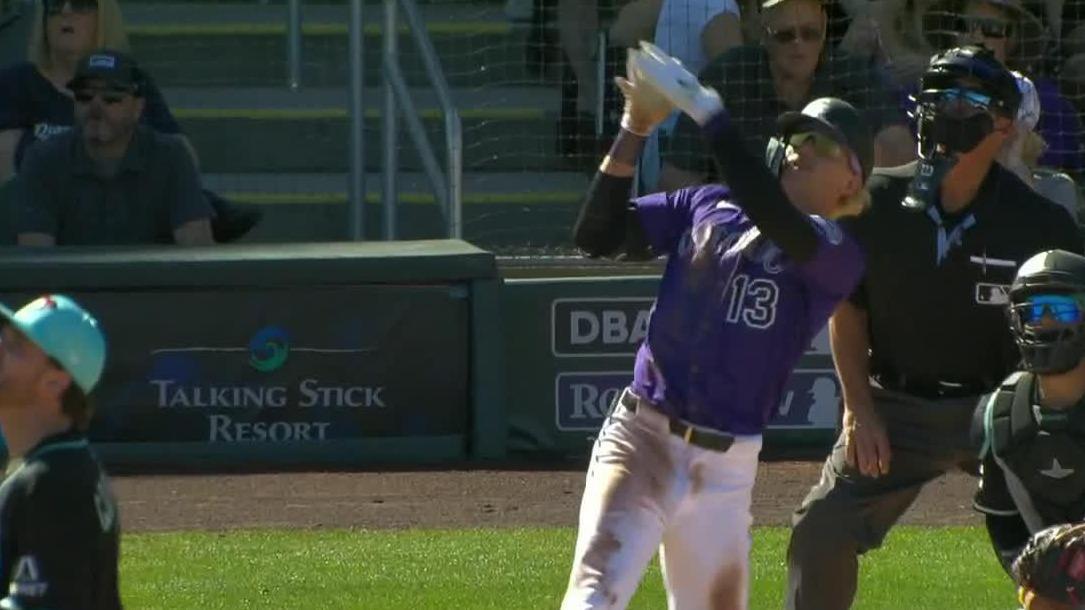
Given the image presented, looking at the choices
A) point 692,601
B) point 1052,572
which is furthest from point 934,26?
point 1052,572

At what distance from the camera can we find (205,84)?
14539mm

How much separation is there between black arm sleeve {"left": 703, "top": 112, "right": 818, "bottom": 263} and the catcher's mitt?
1.16 meters

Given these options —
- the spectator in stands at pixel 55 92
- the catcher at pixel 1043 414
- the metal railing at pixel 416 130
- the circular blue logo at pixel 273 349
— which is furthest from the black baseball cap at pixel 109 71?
the catcher at pixel 1043 414

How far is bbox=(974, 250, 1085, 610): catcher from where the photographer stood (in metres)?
5.27

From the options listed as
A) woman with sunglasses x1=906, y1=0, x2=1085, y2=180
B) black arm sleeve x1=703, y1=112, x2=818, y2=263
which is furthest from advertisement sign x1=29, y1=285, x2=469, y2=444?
black arm sleeve x1=703, y1=112, x2=818, y2=263

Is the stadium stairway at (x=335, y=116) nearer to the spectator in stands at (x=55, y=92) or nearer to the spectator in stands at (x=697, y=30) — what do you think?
the spectator in stands at (x=697, y=30)

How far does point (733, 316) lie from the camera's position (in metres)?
5.63

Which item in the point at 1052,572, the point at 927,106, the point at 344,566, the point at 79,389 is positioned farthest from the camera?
the point at 344,566

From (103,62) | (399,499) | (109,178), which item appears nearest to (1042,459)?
(399,499)

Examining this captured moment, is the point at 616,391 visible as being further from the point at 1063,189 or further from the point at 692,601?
the point at 692,601

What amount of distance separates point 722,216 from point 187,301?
5429 millimetres

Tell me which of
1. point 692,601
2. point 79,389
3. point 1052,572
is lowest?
point 692,601

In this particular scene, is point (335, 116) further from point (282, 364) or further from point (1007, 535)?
point (1007, 535)

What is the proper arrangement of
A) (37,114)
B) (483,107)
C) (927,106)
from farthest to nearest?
(483,107)
(37,114)
(927,106)
